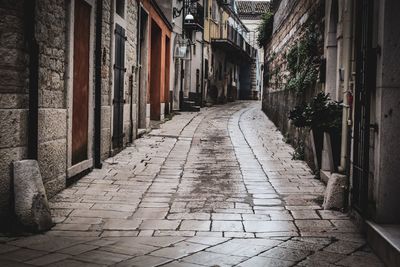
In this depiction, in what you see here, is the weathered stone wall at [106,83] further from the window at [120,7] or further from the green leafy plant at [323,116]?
the green leafy plant at [323,116]

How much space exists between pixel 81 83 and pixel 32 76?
2.17 metres

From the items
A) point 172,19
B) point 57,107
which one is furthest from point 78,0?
point 172,19

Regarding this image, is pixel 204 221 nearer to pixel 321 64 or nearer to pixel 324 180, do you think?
pixel 324 180

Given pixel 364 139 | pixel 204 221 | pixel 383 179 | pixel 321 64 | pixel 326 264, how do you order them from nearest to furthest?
pixel 326 264 → pixel 383 179 → pixel 364 139 → pixel 204 221 → pixel 321 64

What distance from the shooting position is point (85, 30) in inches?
316

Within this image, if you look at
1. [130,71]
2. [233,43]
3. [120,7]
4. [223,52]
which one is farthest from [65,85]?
[223,52]

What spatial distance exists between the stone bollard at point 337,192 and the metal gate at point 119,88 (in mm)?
5129

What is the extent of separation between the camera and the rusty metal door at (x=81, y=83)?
7526 millimetres

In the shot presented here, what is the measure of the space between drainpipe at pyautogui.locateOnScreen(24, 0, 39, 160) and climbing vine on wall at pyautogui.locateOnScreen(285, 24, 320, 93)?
496 cm

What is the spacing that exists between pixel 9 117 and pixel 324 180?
4.46 m

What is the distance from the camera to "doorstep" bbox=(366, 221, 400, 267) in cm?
392

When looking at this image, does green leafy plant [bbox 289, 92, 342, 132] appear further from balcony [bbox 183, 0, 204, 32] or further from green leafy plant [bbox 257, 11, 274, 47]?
balcony [bbox 183, 0, 204, 32]

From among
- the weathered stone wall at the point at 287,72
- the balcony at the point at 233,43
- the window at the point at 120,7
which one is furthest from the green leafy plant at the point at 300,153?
the balcony at the point at 233,43

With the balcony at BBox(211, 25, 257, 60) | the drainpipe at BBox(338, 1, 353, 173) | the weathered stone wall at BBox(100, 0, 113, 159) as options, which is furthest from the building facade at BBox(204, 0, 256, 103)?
the drainpipe at BBox(338, 1, 353, 173)
